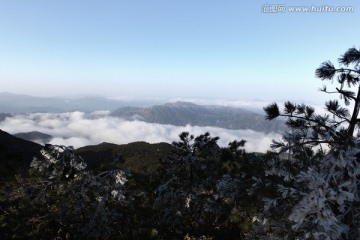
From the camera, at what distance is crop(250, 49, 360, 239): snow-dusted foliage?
→ 17.1 ft

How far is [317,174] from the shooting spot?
5.39 meters

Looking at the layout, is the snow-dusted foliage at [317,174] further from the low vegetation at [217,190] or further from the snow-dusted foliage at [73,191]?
the snow-dusted foliage at [73,191]

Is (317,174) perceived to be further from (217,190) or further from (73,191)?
(73,191)

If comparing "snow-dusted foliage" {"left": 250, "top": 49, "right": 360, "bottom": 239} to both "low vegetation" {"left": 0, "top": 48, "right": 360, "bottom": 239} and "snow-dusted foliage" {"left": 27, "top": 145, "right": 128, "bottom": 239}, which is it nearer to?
"low vegetation" {"left": 0, "top": 48, "right": 360, "bottom": 239}

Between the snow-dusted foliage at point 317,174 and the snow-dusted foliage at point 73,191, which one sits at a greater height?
the snow-dusted foliage at point 317,174

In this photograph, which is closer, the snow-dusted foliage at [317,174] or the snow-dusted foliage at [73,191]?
the snow-dusted foliage at [317,174]

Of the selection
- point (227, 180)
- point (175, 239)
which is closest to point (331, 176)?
point (227, 180)

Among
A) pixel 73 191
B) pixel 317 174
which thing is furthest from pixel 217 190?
pixel 73 191

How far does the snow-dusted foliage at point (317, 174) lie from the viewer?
5.22 meters

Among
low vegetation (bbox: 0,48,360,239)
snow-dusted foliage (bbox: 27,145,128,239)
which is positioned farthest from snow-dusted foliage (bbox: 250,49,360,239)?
snow-dusted foliage (bbox: 27,145,128,239)

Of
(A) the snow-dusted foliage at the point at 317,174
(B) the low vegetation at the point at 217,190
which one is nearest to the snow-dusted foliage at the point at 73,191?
(B) the low vegetation at the point at 217,190

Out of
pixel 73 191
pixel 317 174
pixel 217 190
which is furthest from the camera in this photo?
pixel 73 191

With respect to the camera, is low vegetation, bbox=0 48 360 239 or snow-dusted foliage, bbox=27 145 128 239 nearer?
low vegetation, bbox=0 48 360 239

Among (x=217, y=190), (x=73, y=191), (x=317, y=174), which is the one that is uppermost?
(x=317, y=174)
